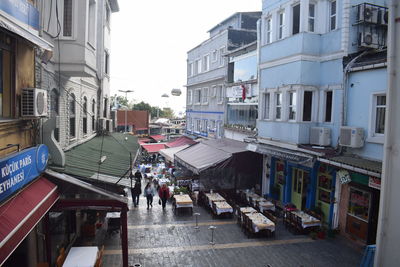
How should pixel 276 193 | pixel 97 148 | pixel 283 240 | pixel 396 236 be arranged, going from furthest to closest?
pixel 276 193 → pixel 97 148 → pixel 283 240 → pixel 396 236

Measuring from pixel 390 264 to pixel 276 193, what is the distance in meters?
13.5

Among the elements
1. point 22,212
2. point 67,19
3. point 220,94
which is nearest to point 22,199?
point 22,212

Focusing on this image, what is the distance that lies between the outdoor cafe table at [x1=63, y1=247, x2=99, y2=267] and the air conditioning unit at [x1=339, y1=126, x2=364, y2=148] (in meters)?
9.76

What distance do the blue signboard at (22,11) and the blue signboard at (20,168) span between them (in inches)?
Result: 107

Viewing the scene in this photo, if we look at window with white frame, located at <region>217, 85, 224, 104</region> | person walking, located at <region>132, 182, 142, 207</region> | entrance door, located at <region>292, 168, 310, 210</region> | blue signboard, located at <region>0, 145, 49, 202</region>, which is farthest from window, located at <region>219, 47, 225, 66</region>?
blue signboard, located at <region>0, 145, 49, 202</region>

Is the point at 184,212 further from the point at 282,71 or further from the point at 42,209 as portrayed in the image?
the point at 42,209

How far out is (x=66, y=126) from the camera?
475 inches

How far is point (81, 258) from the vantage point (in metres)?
8.49

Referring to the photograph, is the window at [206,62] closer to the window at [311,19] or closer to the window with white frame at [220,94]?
the window with white frame at [220,94]

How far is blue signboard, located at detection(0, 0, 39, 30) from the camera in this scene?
233 inches

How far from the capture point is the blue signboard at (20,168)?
212 inches

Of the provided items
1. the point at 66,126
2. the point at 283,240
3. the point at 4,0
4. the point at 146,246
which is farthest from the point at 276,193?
the point at 4,0

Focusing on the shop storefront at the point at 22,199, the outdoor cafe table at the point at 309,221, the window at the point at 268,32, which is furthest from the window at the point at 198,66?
the shop storefront at the point at 22,199

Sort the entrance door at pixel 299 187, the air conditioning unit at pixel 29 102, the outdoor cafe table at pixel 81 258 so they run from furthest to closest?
the entrance door at pixel 299 187 → the outdoor cafe table at pixel 81 258 → the air conditioning unit at pixel 29 102
